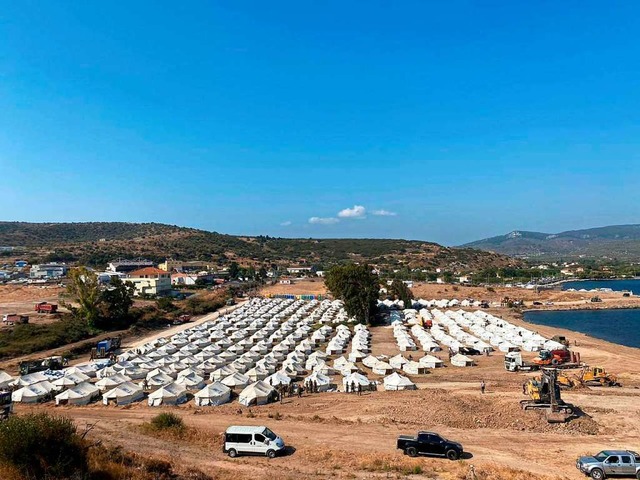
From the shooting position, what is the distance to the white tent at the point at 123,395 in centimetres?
2742

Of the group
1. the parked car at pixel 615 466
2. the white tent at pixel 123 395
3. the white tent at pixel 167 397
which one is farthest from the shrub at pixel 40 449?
the parked car at pixel 615 466

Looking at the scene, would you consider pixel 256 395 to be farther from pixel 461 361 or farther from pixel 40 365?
pixel 40 365

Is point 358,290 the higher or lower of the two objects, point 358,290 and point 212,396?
the higher

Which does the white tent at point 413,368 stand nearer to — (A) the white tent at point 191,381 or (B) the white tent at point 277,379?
(B) the white tent at point 277,379

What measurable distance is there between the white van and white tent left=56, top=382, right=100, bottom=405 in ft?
43.8

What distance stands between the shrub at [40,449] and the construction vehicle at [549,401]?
19.7 m

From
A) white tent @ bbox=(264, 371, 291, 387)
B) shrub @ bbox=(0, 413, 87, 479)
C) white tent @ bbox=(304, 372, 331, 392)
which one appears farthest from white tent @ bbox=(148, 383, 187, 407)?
shrub @ bbox=(0, 413, 87, 479)

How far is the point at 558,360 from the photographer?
36.3m

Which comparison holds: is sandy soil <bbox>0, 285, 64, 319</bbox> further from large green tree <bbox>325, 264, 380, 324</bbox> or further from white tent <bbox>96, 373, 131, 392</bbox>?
large green tree <bbox>325, 264, 380, 324</bbox>

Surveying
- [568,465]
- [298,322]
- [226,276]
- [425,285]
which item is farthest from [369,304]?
[226,276]

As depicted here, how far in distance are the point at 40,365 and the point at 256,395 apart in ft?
61.7

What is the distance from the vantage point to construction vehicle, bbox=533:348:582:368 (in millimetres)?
35812

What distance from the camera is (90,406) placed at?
89.1 ft

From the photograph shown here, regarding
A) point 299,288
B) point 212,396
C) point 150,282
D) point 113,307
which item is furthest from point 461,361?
point 299,288
